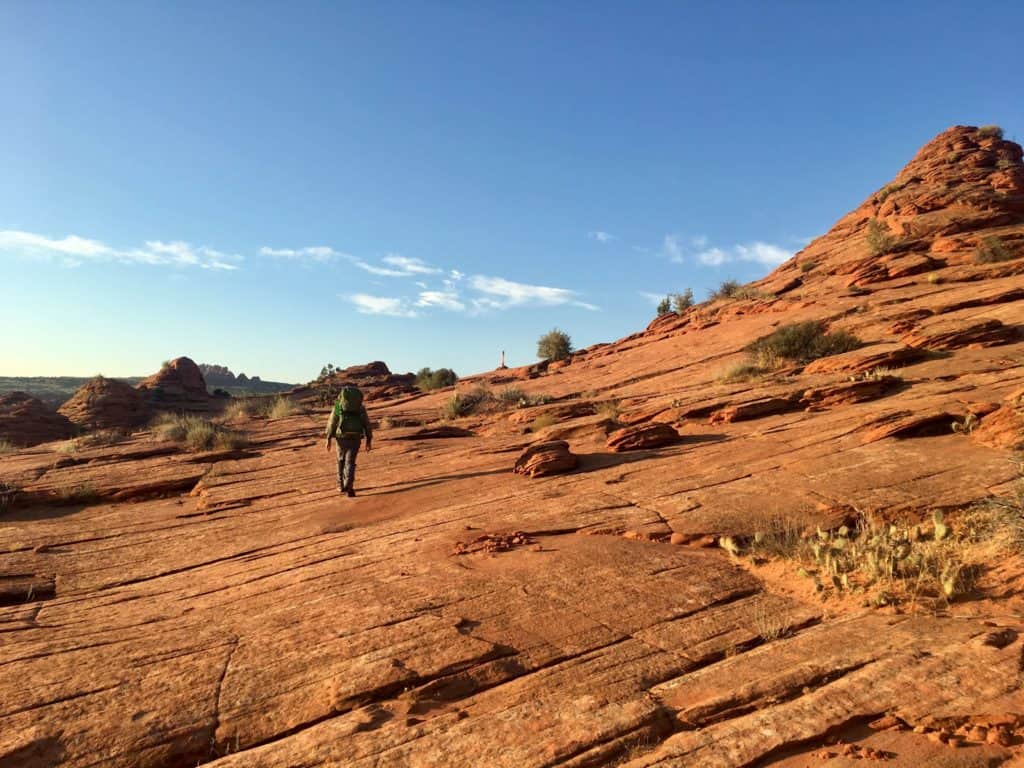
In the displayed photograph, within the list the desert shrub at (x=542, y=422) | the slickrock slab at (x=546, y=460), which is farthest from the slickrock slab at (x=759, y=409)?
the desert shrub at (x=542, y=422)

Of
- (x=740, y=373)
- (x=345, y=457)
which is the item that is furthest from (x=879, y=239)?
Answer: (x=345, y=457)

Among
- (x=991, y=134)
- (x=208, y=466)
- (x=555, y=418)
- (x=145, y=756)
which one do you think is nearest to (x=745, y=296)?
(x=555, y=418)

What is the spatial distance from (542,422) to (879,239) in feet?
77.8

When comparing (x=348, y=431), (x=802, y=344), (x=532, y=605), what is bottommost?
(x=532, y=605)

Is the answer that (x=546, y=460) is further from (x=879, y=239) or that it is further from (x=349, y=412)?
(x=879, y=239)

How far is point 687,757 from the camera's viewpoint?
3402 mm

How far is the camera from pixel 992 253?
22688mm

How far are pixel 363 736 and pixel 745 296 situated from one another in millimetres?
32678

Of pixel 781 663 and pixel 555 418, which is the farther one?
pixel 555 418

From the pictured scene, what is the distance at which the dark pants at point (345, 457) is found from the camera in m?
10.8

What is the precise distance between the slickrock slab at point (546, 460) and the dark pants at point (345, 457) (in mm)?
3132

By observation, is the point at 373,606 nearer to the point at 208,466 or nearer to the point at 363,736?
the point at 363,736

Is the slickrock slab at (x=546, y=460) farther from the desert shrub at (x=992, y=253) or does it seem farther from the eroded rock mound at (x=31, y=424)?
the eroded rock mound at (x=31, y=424)

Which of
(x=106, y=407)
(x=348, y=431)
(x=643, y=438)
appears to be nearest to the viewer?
(x=348, y=431)
